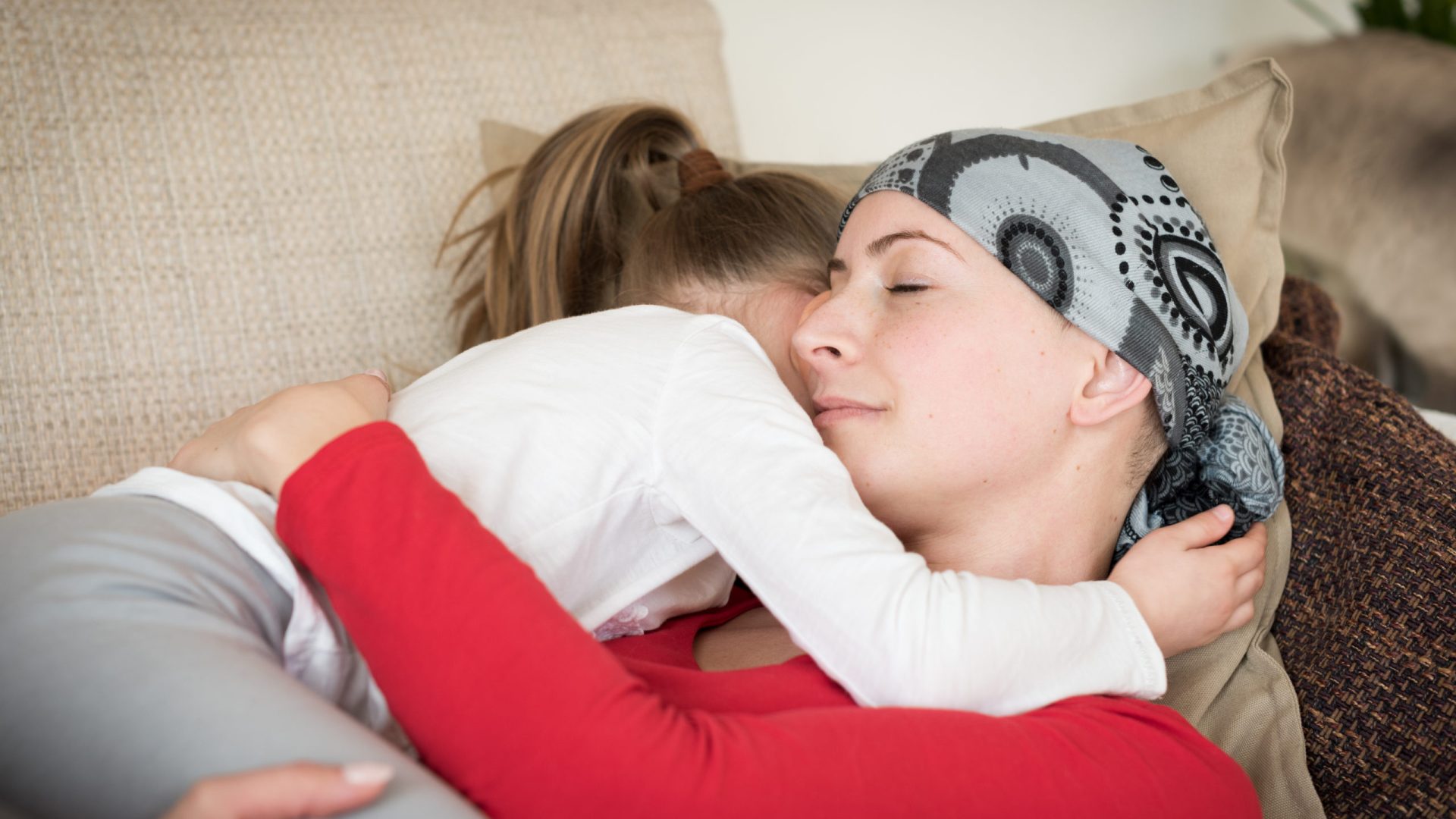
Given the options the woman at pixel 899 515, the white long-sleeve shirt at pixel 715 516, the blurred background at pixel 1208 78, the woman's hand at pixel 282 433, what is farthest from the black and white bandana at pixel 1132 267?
the blurred background at pixel 1208 78

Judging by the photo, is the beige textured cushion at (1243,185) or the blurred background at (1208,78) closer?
the beige textured cushion at (1243,185)

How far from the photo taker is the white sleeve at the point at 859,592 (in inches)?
30.7

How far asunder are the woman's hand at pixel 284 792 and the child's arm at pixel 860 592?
324mm

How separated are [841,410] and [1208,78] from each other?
2233mm

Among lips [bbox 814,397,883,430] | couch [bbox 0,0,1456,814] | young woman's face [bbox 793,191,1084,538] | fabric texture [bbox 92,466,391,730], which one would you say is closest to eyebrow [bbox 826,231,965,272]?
young woman's face [bbox 793,191,1084,538]

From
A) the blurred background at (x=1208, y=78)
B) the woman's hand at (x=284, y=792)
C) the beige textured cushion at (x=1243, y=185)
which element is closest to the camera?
the woman's hand at (x=284, y=792)

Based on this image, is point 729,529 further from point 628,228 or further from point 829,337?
point 628,228

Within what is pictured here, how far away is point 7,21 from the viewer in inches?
51.1

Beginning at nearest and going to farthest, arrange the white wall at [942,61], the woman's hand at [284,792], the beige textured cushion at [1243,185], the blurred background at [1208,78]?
the woman's hand at [284,792], the beige textured cushion at [1243,185], the blurred background at [1208,78], the white wall at [942,61]

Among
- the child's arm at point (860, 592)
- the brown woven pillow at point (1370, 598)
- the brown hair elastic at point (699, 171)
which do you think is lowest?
the brown woven pillow at point (1370, 598)

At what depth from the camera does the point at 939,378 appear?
1005mm

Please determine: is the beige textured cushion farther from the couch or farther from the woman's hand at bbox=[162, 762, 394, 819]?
the woman's hand at bbox=[162, 762, 394, 819]

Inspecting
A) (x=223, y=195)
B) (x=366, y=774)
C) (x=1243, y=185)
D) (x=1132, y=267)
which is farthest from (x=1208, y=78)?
(x=366, y=774)

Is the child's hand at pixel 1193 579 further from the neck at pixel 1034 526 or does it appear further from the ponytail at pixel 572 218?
the ponytail at pixel 572 218
